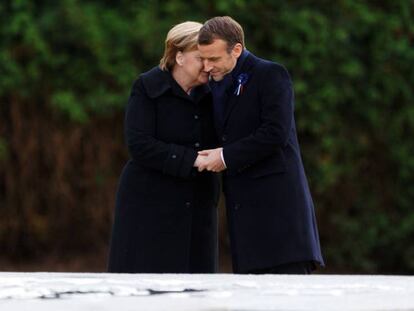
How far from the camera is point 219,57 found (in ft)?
17.3

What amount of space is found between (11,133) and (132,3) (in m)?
1.29

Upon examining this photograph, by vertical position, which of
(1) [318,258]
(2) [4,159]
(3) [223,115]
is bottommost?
(2) [4,159]

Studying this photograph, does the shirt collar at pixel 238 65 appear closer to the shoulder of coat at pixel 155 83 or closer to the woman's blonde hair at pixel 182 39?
the woman's blonde hair at pixel 182 39

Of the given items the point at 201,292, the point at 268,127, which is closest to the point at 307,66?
the point at 268,127

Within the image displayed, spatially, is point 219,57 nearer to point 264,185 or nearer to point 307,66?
point 264,185

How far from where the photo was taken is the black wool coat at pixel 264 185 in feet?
17.6

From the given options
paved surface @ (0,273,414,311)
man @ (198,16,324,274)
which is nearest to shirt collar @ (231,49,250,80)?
man @ (198,16,324,274)

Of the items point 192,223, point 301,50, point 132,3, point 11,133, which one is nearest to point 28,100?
point 11,133

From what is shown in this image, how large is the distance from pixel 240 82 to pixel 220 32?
9.8 inches

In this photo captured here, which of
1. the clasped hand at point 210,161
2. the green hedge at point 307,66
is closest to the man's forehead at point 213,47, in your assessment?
the clasped hand at point 210,161

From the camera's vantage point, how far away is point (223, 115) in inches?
214

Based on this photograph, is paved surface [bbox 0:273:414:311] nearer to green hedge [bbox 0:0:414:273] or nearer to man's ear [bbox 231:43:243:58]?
man's ear [bbox 231:43:243:58]

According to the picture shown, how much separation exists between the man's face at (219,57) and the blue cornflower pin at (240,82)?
1.9 inches

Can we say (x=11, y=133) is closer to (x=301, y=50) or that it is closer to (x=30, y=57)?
(x=30, y=57)
